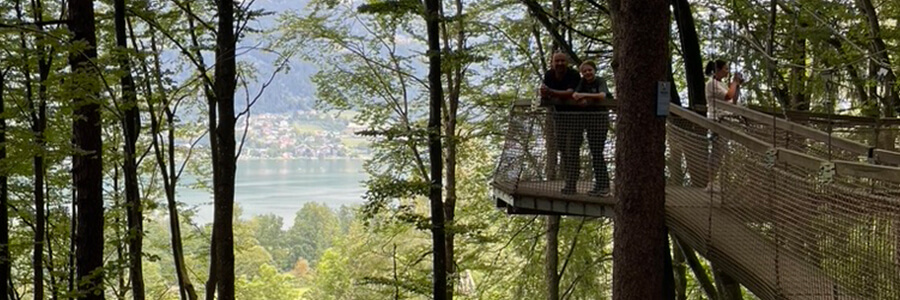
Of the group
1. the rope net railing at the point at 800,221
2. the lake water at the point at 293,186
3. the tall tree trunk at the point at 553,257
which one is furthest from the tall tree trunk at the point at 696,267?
the lake water at the point at 293,186

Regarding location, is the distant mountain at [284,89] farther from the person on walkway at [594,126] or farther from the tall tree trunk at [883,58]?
the tall tree trunk at [883,58]

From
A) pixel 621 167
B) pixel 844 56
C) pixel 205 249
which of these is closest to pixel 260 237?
pixel 205 249

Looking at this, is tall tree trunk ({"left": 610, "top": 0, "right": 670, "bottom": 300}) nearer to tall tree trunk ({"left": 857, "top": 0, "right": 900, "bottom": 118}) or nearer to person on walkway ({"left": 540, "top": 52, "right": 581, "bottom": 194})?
person on walkway ({"left": 540, "top": 52, "right": 581, "bottom": 194})

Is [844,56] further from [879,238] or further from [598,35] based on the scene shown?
[879,238]

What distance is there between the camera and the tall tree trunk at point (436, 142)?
840cm

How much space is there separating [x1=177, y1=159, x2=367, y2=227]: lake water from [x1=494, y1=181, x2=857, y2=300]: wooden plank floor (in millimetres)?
35740

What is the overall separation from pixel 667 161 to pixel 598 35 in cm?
404

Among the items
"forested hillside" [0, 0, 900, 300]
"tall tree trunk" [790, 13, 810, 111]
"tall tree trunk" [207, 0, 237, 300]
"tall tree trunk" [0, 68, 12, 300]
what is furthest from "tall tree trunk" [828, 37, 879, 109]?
"tall tree trunk" [0, 68, 12, 300]

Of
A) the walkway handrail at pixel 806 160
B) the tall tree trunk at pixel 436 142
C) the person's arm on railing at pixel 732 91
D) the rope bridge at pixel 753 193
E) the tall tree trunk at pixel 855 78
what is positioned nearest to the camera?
the walkway handrail at pixel 806 160

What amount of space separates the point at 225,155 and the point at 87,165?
1.34m

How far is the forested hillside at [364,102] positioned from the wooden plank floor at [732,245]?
139 centimetres

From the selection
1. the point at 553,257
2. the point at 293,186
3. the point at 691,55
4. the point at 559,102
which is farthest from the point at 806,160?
the point at 293,186

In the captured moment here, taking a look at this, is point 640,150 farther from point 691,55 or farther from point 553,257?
point 553,257

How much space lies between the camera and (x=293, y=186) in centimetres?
5912
